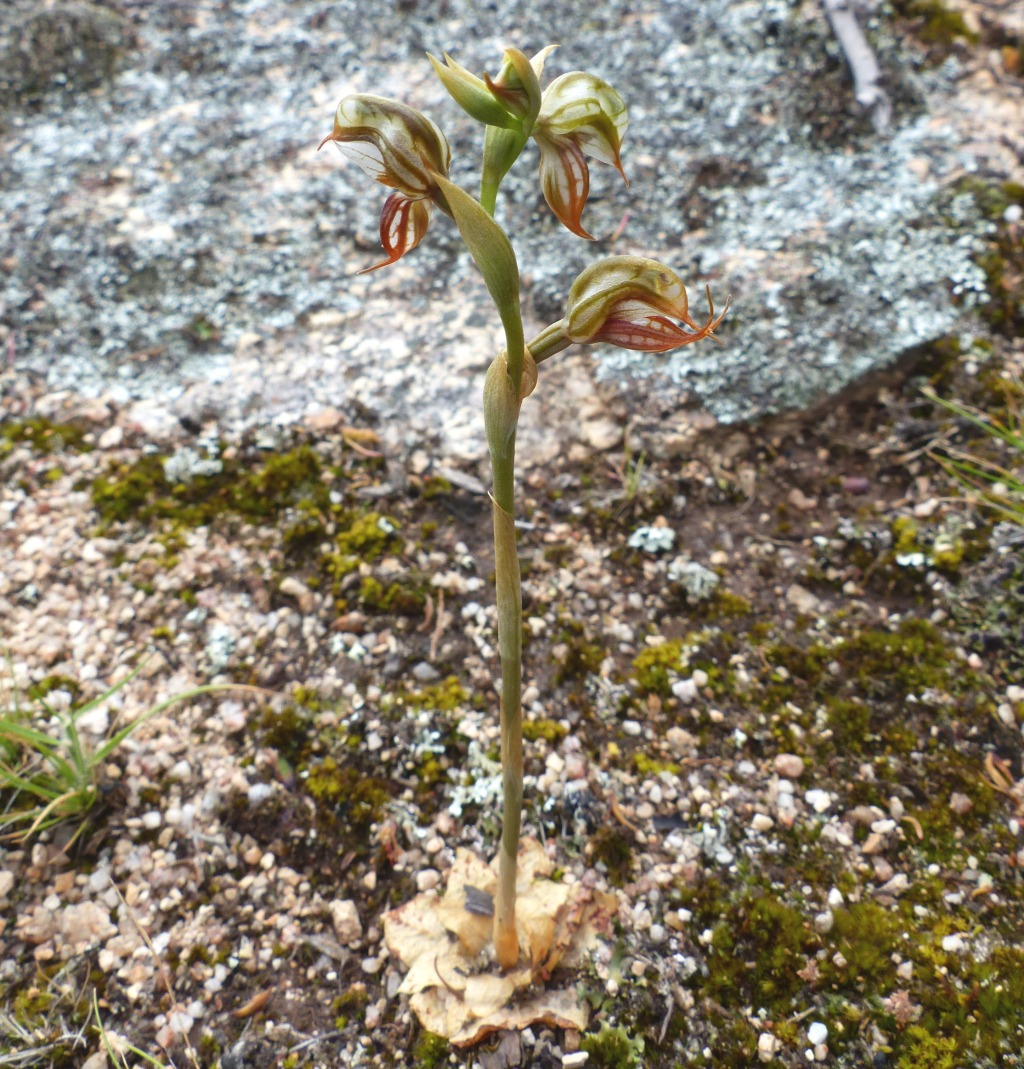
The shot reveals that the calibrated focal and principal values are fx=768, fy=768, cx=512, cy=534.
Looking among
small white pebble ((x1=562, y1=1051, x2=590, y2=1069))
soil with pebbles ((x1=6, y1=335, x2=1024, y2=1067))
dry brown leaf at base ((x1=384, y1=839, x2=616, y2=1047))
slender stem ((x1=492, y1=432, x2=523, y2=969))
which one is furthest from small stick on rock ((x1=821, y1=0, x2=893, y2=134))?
small white pebble ((x1=562, y1=1051, x2=590, y2=1069))

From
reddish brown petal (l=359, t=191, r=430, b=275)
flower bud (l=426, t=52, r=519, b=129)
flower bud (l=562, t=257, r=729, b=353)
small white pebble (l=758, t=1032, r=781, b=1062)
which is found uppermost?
flower bud (l=426, t=52, r=519, b=129)

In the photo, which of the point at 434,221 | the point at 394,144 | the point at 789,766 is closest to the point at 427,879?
the point at 789,766

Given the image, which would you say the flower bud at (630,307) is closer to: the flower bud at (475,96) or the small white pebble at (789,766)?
the flower bud at (475,96)

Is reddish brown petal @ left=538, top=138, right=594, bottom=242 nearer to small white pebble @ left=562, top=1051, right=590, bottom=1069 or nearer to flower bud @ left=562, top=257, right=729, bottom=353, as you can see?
flower bud @ left=562, top=257, right=729, bottom=353

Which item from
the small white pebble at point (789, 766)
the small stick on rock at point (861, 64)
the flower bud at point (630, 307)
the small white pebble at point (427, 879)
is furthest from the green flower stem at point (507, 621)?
the small stick on rock at point (861, 64)

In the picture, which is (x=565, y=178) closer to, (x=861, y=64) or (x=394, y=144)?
(x=394, y=144)

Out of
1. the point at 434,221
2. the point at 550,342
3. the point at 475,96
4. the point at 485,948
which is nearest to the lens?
the point at 475,96
